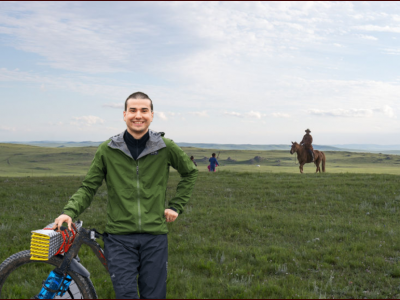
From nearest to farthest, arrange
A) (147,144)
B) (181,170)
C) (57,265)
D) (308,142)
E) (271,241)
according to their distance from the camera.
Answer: (57,265), (147,144), (181,170), (271,241), (308,142)

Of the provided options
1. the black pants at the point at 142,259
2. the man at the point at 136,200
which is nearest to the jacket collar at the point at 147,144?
the man at the point at 136,200

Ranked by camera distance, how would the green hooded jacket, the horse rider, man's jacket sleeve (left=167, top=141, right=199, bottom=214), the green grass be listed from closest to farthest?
the green hooded jacket → man's jacket sleeve (left=167, top=141, right=199, bottom=214) → the green grass → the horse rider

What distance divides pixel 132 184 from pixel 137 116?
820 millimetres

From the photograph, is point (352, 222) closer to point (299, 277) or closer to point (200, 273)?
point (299, 277)

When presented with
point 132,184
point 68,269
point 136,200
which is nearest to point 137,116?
point 132,184

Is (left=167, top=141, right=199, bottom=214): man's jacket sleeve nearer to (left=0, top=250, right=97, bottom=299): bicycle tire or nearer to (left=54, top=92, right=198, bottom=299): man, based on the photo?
(left=54, top=92, right=198, bottom=299): man

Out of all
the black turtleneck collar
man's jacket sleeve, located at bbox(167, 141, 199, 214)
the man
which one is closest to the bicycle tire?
the man

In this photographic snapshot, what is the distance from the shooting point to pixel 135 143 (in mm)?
4113

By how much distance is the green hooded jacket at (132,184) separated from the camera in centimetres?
388

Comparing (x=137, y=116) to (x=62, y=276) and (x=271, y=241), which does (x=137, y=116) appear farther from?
(x=271, y=241)

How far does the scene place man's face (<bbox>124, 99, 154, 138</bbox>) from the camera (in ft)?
13.2

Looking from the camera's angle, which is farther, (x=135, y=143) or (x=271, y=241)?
(x=271, y=241)

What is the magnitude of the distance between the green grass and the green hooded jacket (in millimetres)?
2465

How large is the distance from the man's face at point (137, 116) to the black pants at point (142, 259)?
1.26 meters
